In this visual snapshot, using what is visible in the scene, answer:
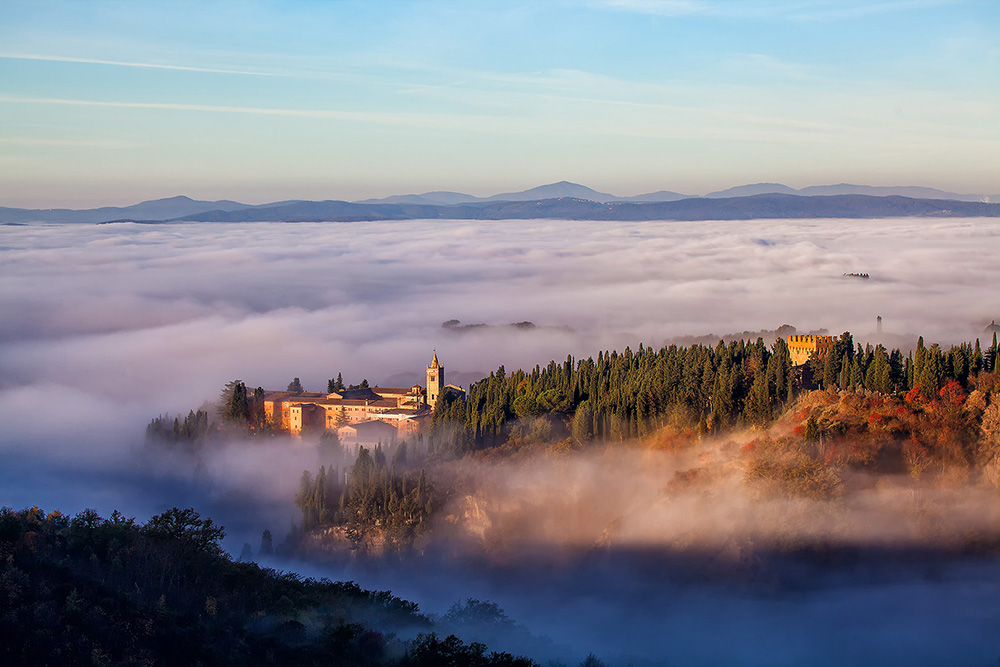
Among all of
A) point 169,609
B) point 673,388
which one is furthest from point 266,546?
point 169,609

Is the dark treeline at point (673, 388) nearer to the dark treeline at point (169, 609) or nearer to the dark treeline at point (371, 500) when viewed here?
the dark treeline at point (371, 500)

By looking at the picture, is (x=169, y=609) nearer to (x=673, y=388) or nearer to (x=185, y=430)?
(x=673, y=388)

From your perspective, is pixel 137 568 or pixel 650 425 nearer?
pixel 137 568

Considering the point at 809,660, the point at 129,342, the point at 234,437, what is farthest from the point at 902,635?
the point at 129,342

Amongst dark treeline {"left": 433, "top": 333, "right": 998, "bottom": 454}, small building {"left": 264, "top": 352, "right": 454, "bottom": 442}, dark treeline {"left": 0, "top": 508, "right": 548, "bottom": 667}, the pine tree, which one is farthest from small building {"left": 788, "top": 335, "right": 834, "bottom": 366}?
dark treeline {"left": 0, "top": 508, "right": 548, "bottom": 667}

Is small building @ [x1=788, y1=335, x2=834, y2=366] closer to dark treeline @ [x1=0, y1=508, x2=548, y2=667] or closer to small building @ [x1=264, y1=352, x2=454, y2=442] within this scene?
small building @ [x1=264, y1=352, x2=454, y2=442]

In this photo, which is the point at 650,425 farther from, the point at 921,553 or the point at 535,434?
the point at 921,553
